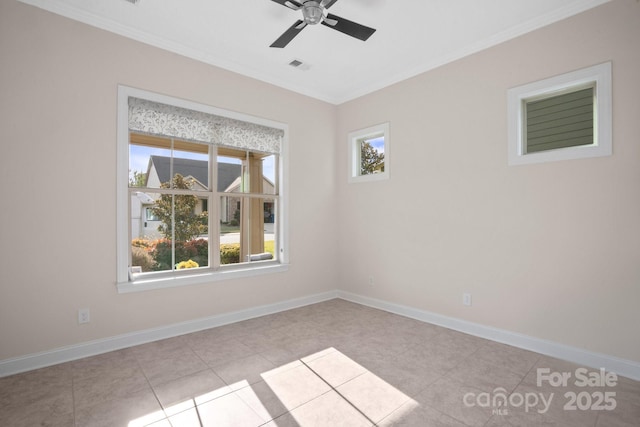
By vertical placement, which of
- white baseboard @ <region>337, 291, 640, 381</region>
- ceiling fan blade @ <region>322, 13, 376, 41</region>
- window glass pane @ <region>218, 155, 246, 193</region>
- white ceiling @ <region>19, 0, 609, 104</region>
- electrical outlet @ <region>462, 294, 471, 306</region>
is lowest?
white baseboard @ <region>337, 291, 640, 381</region>

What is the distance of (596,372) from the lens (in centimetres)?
262

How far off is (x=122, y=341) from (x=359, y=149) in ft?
12.5

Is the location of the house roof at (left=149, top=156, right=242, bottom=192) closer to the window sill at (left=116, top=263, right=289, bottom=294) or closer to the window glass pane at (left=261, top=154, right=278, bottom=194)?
the window glass pane at (left=261, top=154, right=278, bottom=194)

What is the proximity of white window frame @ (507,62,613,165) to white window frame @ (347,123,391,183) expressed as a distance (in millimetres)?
1520

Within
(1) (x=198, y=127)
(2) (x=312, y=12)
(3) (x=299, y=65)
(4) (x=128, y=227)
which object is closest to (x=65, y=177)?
(4) (x=128, y=227)

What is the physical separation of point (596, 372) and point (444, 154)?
96.0 inches

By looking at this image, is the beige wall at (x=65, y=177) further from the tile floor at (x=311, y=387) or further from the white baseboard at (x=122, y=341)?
the tile floor at (x=311, y=387)

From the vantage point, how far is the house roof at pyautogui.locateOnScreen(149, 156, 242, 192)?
11.4 feet

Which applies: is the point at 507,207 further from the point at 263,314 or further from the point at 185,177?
the point at 185,177

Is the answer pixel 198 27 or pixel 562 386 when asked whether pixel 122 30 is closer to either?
pixel 198 27

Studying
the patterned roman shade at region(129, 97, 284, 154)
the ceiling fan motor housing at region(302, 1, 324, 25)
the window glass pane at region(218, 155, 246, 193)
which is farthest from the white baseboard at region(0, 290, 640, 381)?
the ceiling fan motor housing at region(302, 1, 324, 25)

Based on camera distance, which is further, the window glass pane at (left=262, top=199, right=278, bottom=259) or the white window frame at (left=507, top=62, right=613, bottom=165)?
the window glass pane at (left=262, top=199, right=278, bottom=259)

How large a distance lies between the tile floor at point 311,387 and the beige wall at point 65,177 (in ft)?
1.27

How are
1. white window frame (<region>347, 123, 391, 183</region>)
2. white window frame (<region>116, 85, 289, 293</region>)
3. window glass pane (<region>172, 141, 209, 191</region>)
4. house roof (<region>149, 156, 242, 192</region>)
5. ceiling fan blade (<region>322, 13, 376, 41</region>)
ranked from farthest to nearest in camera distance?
1. white window frame (<region>347, 123, 391, 183</region>)
2. window glass pane (<region>172, 141, 209, 191</region>)
3. house roof (<region>149, 156, 242, 192</region>)
4. white window frame (<region>116, 85, 289, 293</region>)
5. ceiling fan blade (<region>322, 13, 376, 41</region>)
